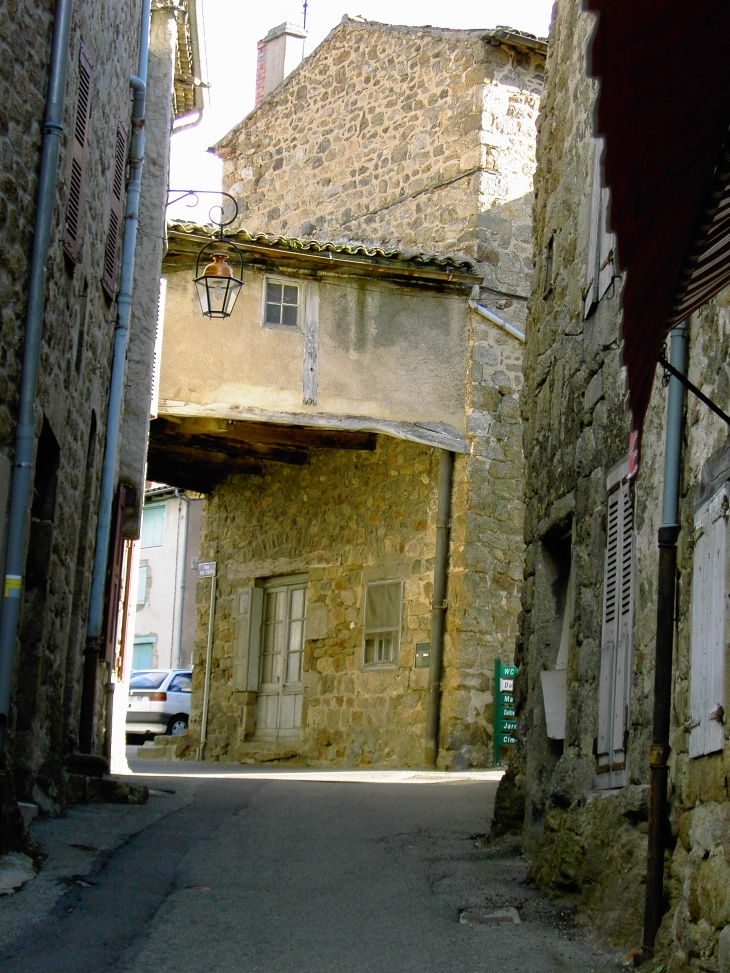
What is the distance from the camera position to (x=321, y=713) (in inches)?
644

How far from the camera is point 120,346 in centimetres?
1055

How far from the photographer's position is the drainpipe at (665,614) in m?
5.16

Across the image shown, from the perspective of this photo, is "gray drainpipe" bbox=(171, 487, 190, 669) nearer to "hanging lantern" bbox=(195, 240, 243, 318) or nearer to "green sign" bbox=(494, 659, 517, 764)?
"hanging lantern" bbox=(195, 240, 243, 318)

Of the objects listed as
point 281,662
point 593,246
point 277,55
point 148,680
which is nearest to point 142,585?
point 148,680

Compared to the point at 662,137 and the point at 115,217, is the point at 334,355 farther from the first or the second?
the point at 662,137

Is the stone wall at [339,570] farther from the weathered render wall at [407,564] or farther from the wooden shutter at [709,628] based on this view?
the wooden shutter at [709,628]

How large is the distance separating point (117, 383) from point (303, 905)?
17.6 feet

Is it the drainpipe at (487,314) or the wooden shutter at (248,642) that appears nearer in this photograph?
the drainpipe at (487,314)

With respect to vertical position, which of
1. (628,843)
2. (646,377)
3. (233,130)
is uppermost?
(233,130)

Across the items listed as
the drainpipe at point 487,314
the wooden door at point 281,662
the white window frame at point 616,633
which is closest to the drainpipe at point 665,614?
the white window frame at point 616,633

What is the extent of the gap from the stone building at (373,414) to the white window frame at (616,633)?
787 cm

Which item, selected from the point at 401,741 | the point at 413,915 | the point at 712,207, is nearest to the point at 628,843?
the point at 413,915

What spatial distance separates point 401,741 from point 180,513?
55.6 ft

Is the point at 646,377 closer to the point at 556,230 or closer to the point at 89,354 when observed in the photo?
Result: the point at 556,230
